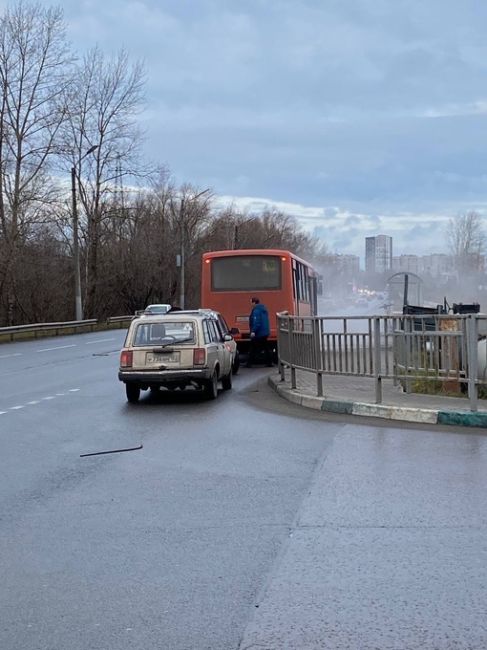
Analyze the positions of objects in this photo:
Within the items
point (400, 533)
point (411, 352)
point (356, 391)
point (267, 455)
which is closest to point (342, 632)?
point (400, 533)

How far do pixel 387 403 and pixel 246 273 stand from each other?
11.8 meters

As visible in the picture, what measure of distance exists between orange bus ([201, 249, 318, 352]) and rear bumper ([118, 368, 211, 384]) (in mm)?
8946

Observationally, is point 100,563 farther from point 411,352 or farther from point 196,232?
point 196,232

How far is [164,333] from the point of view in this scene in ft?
46.2

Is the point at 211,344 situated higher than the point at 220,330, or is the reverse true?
the point at 220,330

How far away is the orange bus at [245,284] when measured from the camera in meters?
22.6

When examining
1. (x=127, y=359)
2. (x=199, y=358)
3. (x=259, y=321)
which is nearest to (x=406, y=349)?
(x=199, y=358)

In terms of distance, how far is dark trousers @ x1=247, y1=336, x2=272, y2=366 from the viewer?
20.4m

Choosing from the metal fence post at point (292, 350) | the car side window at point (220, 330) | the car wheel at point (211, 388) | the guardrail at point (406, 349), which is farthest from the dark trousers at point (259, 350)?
the guardrail at point (406, 349)

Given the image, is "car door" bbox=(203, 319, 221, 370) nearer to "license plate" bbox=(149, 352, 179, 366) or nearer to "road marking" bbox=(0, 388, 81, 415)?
"license plate" bbox=(149, 352, 179, 366)

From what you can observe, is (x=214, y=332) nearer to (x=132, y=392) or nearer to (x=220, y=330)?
(x=220, y=330)

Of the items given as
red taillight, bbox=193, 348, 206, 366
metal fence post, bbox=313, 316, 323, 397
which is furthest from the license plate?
metal fence post, bbox=313, 316, 323, 397

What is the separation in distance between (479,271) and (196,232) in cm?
3039

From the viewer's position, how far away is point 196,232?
3034 inches
